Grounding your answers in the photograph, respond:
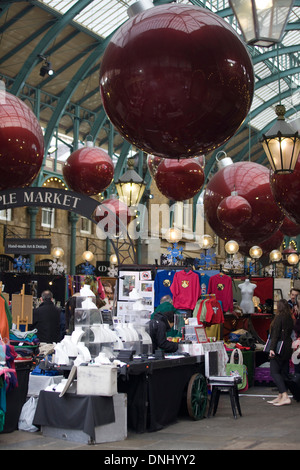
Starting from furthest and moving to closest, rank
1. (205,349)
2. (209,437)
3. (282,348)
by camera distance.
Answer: (282,348) < (205,349) < (209,437)

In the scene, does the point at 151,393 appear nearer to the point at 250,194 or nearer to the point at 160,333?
the point at 160,333

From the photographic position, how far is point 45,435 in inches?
250

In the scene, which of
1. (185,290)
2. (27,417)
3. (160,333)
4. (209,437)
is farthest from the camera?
(185,290)

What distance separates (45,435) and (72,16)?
12.8 meters

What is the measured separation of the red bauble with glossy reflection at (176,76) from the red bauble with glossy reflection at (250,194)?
242cm

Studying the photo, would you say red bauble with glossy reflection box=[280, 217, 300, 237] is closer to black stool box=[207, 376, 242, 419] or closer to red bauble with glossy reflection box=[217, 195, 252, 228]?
black stool box=[207, 376, 242, 419]

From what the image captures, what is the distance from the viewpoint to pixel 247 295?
12.7 meters

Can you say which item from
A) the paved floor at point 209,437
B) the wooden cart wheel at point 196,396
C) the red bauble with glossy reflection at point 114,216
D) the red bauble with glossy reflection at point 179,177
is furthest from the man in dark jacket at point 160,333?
the red bauble with glossy reflection at point 179,177

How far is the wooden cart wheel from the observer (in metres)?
7.49

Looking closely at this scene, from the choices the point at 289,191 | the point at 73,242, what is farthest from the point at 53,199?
the point at 73,242

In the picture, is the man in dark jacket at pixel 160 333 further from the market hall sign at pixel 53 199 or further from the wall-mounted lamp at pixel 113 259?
the wall-mounted lamp at pixel 113 259

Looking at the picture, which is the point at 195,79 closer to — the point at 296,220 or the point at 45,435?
the point at 296,220

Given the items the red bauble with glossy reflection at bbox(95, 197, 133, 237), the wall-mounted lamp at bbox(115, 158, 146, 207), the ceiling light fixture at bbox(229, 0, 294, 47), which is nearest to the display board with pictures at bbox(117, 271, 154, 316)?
the red bauble with glossy reflection at bbox(95, 197, 133, 237)

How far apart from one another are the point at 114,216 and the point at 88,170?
94.0 inches
